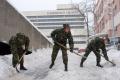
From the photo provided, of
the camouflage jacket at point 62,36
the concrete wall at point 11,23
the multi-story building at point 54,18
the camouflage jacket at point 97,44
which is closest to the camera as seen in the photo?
the camouflage jacket at point 62,36

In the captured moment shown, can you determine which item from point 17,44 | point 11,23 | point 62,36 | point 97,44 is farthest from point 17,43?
point 11,23

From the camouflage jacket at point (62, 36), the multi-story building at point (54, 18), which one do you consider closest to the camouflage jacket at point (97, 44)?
the camouflage jacket at point (62, 36)

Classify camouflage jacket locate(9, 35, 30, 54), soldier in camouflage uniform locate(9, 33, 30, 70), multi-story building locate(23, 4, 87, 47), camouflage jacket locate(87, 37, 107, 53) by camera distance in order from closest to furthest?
1. soldier in camouflage uniform locate(9, 33, 30, 70)
2. camouflage jacket locate(9, 35, 30, 54)
3. camouflage jacket locate(87, 37, 107, 53)
4. multi-story building locate(23, 4, 87, 47)

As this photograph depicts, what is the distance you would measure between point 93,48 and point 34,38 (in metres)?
14.3

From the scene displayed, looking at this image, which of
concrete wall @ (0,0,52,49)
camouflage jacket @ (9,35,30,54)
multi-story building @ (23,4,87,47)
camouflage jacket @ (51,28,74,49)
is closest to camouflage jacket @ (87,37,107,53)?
camouflage jacket @ (51,28,74,49)

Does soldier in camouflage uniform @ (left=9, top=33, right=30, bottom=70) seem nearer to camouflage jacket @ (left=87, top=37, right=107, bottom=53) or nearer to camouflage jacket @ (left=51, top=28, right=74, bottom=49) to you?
camouflage jacket @ (left=51, top=28, right=74, bottom=49)

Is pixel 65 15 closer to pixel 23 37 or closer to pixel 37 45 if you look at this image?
pixel 37 45

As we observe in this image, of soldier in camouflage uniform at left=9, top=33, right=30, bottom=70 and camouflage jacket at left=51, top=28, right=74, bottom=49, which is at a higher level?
camouflage jacket at left=51, top=28, right=74, bottom=49

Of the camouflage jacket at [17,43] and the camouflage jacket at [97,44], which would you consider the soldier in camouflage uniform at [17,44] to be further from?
the camouflage jacket at [97,44]

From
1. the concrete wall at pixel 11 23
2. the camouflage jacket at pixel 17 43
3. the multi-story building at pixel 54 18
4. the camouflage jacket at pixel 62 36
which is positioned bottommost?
the multi-story building at pixel 54 18

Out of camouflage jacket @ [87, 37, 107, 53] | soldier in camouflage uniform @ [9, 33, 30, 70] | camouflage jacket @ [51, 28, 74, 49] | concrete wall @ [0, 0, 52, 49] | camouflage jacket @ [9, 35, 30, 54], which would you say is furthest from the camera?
concrete wall @ [0, 0, 52, 49]

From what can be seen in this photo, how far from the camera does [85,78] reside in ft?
41.1

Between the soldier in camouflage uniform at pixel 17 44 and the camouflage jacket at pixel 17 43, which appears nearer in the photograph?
the soldier in camouflage uniform at pixel 17 44

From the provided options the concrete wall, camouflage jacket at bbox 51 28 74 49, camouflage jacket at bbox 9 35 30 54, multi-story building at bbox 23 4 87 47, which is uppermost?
camouflage jacket at bbox 51 28 74 49
